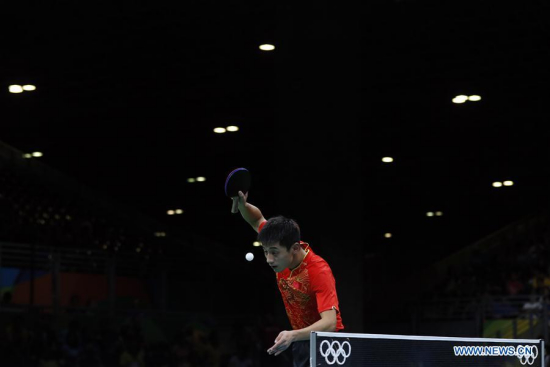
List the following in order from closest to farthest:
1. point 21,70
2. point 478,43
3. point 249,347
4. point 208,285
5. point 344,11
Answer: point 344,11 < point 478,43 < point 21,70 < point 249,347 < point 208,285

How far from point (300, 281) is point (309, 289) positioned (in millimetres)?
85

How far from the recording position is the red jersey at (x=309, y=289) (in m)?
6.81

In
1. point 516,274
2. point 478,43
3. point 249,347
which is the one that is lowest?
point 249,347

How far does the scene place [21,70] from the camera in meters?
19.6

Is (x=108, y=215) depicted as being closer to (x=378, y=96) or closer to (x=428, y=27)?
(x=378, y=96)

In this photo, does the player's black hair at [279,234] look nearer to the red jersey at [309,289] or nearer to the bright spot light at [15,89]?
the red jersey at [309,289]

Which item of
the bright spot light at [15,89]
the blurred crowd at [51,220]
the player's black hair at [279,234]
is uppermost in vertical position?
the bright spot light at [15,89]

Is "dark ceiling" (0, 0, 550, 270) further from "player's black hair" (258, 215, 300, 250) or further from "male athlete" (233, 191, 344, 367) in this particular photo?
"player's black hair" (258, 215, 300, 250)

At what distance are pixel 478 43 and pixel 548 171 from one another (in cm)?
1287

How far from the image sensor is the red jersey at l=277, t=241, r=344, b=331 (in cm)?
681

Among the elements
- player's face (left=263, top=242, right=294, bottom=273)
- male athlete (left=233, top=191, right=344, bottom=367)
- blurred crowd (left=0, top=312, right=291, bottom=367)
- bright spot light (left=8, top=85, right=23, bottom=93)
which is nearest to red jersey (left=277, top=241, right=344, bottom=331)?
male athlete (left=233, top=191, right=344, bottom=367)

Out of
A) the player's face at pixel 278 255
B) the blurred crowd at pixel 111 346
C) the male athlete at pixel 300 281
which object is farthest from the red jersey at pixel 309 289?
the blurred crowd at pixel 111 346

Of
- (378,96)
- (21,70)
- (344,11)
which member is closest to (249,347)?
(378,96)

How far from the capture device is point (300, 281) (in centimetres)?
701
